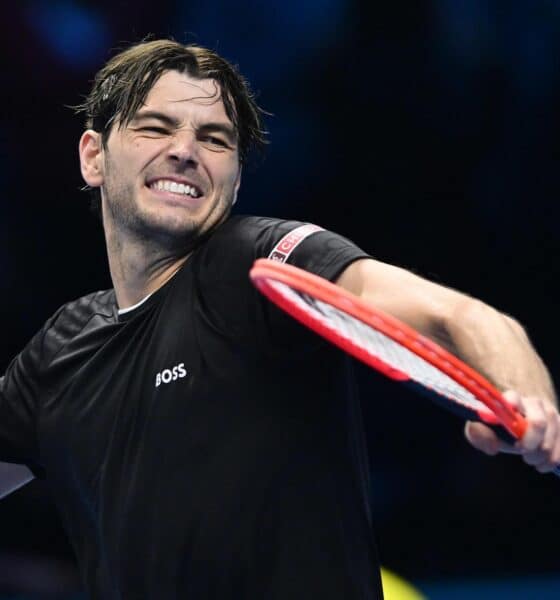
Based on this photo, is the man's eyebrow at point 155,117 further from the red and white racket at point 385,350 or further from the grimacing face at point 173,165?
the red and white racket at point 385,350

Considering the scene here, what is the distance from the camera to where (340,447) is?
68.8 inches

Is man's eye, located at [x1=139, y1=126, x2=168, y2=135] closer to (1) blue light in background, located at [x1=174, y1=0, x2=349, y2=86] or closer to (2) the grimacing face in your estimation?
(2) the grimacing face

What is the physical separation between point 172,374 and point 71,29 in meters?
2.42

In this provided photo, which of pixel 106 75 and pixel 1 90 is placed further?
pixel 1 90

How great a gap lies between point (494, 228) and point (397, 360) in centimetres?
276

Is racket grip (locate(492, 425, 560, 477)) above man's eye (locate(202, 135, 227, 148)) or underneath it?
underneath

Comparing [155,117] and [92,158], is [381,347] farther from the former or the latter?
[92,158]

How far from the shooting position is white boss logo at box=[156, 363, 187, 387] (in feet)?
5.66

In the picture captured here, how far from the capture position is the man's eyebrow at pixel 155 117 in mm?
1975

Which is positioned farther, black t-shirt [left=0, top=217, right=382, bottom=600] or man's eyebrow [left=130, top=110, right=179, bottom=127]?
man's eyebrow [left=130, top=110, right=179, bottom=127]

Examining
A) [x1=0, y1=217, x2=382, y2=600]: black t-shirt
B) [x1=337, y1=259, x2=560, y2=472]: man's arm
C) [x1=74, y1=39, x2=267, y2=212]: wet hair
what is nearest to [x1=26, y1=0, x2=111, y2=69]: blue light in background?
[x1=74, y1=39, x2=267, y2=212]: wet hair

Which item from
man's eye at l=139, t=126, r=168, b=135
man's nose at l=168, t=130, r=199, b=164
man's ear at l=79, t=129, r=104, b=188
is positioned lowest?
man's ear at l=79, t=129, r=104, b=188

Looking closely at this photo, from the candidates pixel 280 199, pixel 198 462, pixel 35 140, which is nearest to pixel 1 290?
pixel 35 140

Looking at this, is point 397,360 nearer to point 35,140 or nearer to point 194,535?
point 194,535
